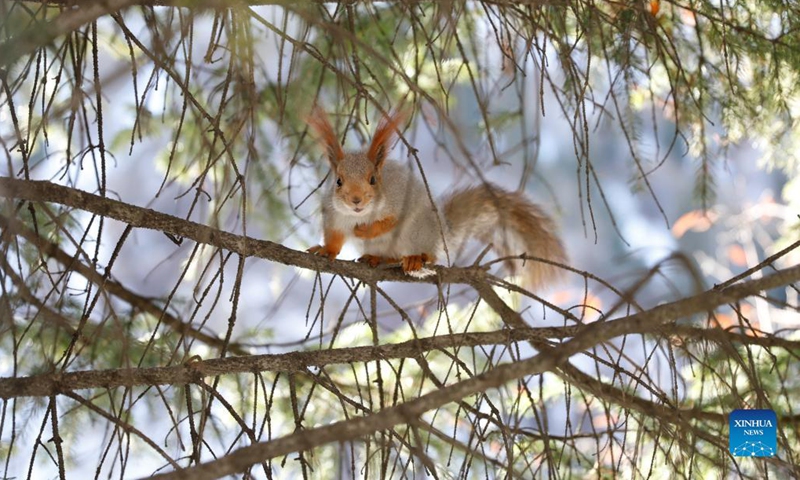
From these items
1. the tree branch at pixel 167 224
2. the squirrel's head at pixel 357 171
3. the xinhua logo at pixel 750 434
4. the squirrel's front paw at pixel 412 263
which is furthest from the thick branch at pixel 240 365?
the squirrel's head at pixel 357 171

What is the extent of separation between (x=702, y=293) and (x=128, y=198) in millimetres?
3624

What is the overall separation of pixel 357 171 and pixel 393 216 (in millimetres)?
138

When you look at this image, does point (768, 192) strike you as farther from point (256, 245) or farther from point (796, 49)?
point (256, 245)

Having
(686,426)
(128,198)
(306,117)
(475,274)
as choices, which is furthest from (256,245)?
(128,198)

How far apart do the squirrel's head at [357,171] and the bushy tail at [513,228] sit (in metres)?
0.31

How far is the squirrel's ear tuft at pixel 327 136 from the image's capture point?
62.5 inches

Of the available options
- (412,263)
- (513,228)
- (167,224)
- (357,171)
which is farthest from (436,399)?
(513,228)

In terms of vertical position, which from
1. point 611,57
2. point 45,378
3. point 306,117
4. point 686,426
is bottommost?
point 686,426

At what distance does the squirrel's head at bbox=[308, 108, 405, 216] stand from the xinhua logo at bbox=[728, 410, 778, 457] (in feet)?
2.60

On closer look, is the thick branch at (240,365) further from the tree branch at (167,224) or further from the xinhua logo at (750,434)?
the xinhua logo at (750,434)

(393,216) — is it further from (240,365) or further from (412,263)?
(240,365)

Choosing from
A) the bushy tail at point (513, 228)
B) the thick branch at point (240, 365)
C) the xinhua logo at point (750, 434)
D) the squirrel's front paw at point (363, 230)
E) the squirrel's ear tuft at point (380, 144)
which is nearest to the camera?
the thick branch at point (240, 365)

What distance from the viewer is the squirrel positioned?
1723 millimetres

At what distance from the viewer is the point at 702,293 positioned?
2.31 ft
